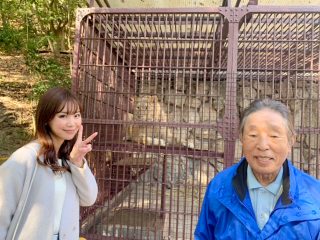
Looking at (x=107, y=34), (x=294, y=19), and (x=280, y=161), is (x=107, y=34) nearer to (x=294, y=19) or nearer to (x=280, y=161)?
(x=294, y=19)

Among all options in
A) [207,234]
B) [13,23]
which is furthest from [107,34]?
[13,23]

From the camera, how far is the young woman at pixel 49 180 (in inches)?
69.0

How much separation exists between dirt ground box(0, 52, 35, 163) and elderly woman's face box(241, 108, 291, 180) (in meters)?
5.39

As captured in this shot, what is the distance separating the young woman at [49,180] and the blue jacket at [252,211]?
779 millimetres

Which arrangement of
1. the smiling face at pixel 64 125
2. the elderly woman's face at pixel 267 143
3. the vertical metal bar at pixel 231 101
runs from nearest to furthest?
the elderly woman's face at pixel 267 143 → the smiling face at pixel 64 125 → the vertical metal bar at pixel 231 101

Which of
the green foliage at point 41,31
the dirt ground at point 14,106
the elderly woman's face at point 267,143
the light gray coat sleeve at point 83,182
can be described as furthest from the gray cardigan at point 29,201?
the dirt ground at point 14,106

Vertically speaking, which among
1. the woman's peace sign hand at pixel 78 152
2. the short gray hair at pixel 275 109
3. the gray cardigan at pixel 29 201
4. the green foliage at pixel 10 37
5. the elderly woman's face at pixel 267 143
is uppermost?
the green foliage at pixel 10 37

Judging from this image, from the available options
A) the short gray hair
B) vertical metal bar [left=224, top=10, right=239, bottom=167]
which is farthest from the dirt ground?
the short gray hair

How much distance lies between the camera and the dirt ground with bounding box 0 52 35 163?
6.60m

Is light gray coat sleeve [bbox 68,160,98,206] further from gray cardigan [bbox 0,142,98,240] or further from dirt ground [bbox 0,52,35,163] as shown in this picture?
dirt ground [bbox 0,52,35,163]

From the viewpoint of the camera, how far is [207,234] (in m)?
1.60

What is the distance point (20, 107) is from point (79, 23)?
424 centimetres

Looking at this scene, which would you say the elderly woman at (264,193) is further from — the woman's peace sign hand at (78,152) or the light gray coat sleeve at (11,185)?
the light gray coat sleeve at (11,185)

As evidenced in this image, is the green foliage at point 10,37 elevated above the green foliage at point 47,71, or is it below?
above
